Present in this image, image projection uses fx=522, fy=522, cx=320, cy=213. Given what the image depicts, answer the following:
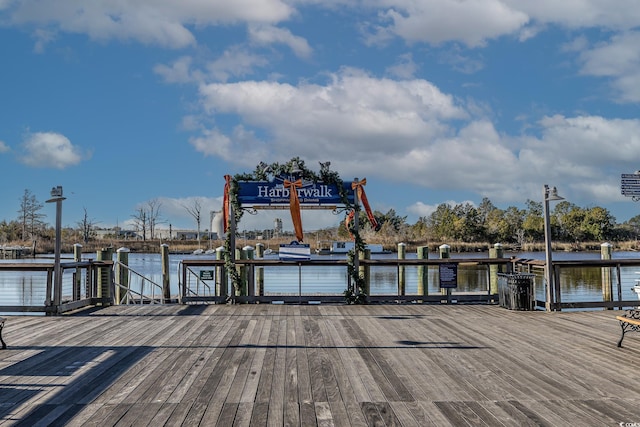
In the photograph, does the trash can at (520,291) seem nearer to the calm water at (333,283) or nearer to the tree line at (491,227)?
the calm water at (333,283)

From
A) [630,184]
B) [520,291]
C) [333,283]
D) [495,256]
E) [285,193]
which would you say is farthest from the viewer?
[333,283]

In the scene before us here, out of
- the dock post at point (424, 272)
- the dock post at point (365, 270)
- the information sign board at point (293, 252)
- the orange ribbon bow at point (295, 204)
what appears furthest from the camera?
the dock post at point (424, 272)

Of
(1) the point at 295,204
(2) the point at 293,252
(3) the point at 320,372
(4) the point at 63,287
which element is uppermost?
(1) the point at 295,204

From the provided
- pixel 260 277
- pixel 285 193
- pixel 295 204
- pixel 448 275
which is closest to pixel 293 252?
pixel 295 204

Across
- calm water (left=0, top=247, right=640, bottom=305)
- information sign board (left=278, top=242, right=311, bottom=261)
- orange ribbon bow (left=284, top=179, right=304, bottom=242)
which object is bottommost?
calm water (left=0, top=247, right=640, bottom=305)

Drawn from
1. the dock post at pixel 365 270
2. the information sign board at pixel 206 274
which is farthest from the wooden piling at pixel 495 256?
the information sign board at pixel 206 274

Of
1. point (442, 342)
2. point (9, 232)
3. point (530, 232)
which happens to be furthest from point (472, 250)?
point (9, 232)

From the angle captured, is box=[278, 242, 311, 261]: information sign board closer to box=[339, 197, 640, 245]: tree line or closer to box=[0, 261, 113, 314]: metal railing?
box=[0, 261, 113, 314]: metal railing

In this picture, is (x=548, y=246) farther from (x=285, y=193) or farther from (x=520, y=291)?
(x=285, y=193)

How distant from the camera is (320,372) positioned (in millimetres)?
4625

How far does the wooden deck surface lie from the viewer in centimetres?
347

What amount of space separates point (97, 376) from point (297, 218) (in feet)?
20.5

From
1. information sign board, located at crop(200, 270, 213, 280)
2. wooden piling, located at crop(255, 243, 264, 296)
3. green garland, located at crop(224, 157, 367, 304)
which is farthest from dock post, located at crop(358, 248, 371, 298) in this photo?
information sign board, located at crop(200, 270, 213, 280)

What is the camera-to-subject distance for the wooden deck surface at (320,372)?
3473mm
